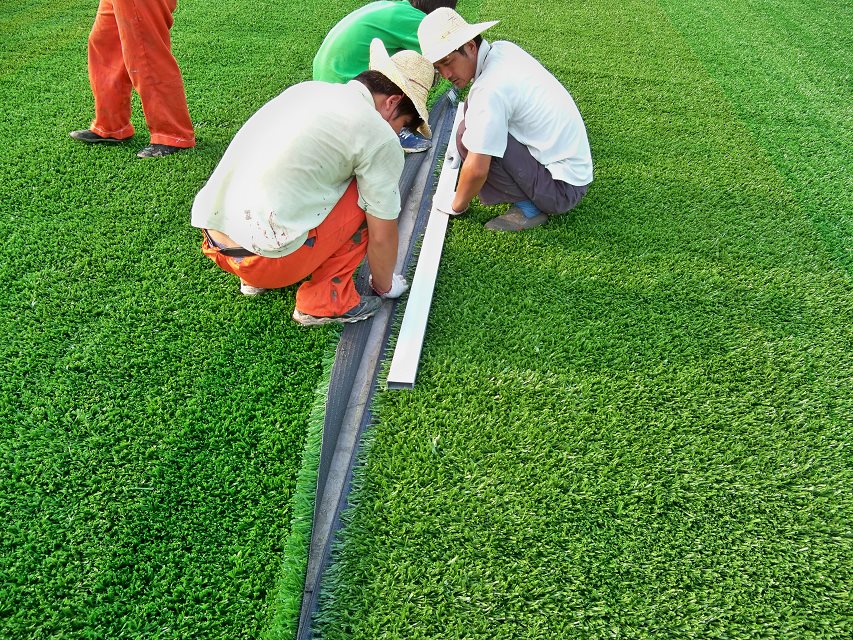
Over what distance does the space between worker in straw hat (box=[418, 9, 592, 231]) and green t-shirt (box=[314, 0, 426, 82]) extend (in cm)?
64

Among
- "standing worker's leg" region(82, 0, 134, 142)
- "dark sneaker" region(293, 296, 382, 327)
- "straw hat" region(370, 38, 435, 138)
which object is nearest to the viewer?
"straw hat" region(370, 38, 435, 138)

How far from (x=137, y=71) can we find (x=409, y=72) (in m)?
1.83

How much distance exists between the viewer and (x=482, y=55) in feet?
8.46

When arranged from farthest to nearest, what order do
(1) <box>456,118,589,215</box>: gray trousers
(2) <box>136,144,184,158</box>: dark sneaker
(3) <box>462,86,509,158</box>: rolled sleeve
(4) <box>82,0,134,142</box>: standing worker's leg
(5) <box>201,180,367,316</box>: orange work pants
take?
(2) <box>136,144,184,158</box>: dark sneaker
(4) <box>82,0,134,142</box>: standing worker's leg
(1) <box>456,118,589,215</box>: gray trousers
(3) <box>462,86,509,158</box>: rolled sleeve
(5) <box>201,180,367,316</box>: orange work pants

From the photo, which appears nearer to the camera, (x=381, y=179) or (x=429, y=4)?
(x=381, y=179)

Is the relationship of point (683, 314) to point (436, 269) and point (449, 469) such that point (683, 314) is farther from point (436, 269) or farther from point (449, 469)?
point (449, 469)

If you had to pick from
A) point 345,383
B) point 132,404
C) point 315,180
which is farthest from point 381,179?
point 132,404

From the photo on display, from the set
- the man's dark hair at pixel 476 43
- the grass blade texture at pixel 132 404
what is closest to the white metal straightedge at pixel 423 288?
the grass blade texture at pixel 132 404

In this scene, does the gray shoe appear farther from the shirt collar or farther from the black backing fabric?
the shirt collar

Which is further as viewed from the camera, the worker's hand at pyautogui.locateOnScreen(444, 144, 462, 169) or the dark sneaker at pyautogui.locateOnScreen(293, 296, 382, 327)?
the worker's hand at pyautogui.locateOnScreen(444, 144, 462, 169)

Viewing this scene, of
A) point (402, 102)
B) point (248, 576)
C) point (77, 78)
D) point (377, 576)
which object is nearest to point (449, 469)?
point (377, 576)

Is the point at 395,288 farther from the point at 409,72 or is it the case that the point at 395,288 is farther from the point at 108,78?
the point at 108,78

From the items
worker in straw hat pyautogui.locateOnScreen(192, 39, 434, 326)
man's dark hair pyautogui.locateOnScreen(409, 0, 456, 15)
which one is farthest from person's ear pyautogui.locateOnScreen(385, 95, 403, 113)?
man's dark hair pyautogui.locateOnScreen(409, 0, 456, 15)

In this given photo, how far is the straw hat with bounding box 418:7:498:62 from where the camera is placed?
7.89 ft
